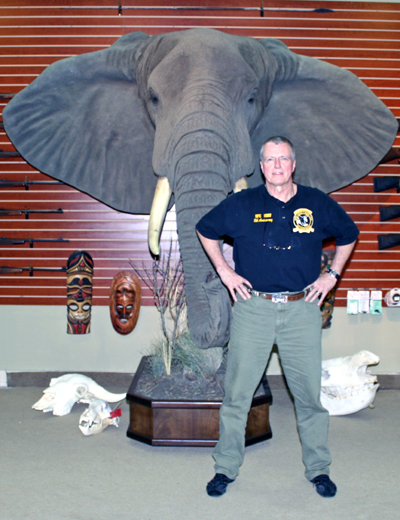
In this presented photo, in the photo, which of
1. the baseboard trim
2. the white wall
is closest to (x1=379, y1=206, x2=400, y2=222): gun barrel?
the white wall

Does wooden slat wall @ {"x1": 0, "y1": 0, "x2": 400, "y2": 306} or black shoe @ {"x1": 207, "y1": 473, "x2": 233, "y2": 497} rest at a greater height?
wooden slat wall @ {"x1": 0, "y1": 0, "x2": 400, "y2": 306}

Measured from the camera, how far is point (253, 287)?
247cm

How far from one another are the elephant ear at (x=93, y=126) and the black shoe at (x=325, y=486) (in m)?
2.49

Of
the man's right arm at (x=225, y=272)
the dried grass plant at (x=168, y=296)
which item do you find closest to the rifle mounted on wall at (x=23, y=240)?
the dried grass plant at (x=168, y=296)

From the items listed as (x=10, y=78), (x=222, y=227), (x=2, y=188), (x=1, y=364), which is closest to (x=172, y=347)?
(x=222, y=227)

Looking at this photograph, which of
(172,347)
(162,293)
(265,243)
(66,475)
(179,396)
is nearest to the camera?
(265,243)

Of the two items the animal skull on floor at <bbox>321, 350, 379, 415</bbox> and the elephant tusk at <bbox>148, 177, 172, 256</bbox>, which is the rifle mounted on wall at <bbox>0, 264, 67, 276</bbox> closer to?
the elephant tusk at <bbox>148, 177, 172, 256</bbox>

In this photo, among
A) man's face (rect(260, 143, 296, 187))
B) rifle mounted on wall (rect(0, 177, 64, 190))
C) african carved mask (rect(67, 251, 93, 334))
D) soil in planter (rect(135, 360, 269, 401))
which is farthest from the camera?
rifle mounted on wall (rect(0, 177, 64, 190))

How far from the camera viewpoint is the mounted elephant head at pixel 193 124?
109 inches

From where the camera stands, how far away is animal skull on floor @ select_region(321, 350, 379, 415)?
11.8ft

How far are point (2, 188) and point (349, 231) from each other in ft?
10.7

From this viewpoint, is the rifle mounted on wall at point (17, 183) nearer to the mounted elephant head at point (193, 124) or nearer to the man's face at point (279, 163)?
the mounted elephant head at point (193, 124)

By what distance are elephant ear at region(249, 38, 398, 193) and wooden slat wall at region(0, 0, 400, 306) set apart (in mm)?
392

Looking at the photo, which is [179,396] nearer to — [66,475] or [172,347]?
[172,347]
